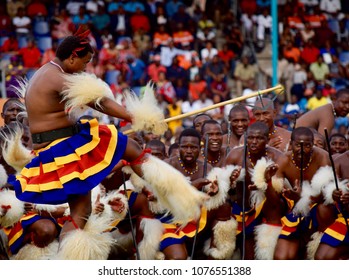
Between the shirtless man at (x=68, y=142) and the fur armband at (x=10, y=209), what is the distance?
100 cm

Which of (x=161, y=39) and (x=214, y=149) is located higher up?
(x=214, y=149)

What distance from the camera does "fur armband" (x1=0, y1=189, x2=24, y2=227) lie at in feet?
26.7

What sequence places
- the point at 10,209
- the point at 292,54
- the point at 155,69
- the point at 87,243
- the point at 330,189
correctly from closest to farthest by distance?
the point at 87,243 → the point at 330,189 → the point at 10,209 → the point at 155,69 → the point at 292,54

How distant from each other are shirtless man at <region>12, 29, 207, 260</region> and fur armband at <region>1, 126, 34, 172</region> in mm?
680

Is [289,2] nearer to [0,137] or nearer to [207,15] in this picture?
[207,15]

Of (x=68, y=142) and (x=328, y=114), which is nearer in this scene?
(x=68, y=142)

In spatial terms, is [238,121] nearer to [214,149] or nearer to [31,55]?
[214,149]

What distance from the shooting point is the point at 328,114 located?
1049 centimetres

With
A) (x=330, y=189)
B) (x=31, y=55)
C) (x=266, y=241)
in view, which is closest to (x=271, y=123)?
(x=266, y=241)

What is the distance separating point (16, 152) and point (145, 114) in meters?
1.43

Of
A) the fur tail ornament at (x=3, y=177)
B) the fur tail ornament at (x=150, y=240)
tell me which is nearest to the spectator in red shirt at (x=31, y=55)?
the fur tail ornament at (x=3, y=177)

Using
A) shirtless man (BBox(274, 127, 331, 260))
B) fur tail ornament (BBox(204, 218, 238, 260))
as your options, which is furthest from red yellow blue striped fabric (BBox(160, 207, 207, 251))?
shirtless man (BBox(274, 127, 331, 260))

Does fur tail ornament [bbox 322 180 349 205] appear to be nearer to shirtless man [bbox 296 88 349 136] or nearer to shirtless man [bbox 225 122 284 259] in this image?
shirtless man [bbox 225 122 284 259]
